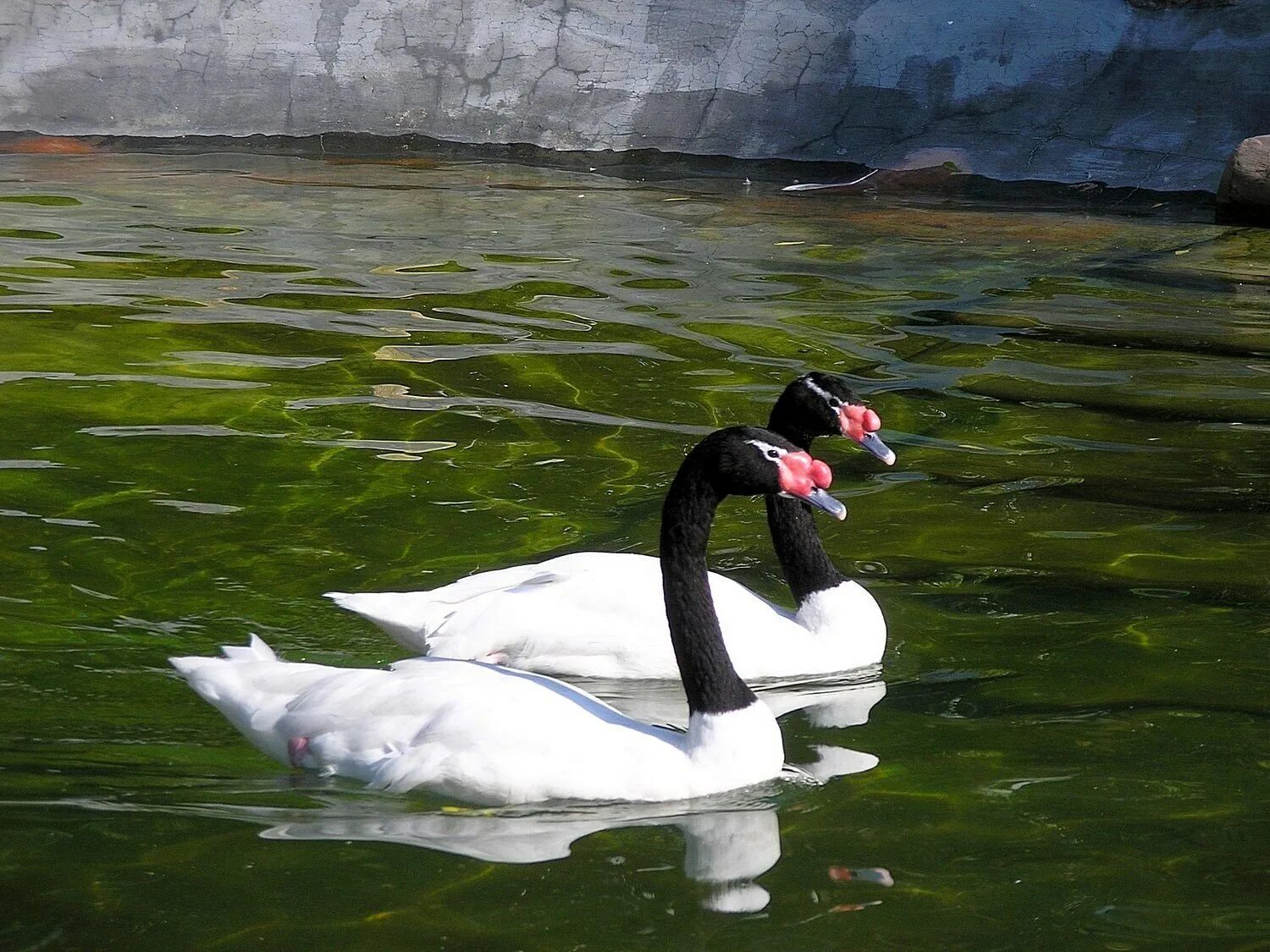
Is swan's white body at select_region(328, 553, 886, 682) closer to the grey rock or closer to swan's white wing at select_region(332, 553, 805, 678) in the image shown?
swan's white wing at select_region(332, 553, 805, 678)

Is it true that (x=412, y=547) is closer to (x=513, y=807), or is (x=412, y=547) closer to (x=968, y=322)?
(x=513, y=807)

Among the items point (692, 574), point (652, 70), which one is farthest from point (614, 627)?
point (652, 70)

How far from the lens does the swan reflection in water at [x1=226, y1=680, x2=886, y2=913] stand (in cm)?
369

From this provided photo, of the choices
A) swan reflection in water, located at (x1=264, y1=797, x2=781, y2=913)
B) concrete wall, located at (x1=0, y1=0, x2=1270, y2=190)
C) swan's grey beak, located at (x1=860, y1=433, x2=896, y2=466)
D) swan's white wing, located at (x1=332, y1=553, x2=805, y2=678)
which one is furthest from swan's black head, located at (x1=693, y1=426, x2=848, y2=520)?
concrete wall, located at (x1=0, y1=0, x2=1270, y2=190)

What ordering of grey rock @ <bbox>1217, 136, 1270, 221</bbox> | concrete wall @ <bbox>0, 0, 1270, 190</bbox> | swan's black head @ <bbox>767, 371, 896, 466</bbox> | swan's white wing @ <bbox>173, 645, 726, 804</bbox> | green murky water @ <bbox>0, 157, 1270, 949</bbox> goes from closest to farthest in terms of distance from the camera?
green murky water @ <bbox>0, 157, 1270, 949</bbox> → swan's white wing @ <bbox>173, 645, 726, 804</bbox> → swan's black head @ <bbox>767, 371, 896, 466</bbox> → grey rock @ <bbox>1217, 136, 1270, 221</bbox> → concrete wall @ <bbox>0, 0, 1270, 190</bbox>

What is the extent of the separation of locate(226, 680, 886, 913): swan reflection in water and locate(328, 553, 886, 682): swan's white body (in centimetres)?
85

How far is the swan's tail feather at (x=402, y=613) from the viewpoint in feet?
16.5

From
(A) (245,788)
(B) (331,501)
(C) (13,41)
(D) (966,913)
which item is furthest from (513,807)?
(C) (13,41)

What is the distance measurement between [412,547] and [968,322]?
4.37 m

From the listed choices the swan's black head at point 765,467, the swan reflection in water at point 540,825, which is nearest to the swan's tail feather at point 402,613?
the swan reflection in water at point 540,825

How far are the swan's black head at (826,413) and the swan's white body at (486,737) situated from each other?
152 cm

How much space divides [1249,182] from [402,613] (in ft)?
28.7

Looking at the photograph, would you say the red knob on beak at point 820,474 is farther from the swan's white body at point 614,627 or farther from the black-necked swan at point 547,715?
the swan's white body at point 614,627

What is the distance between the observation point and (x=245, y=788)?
4074 mm
